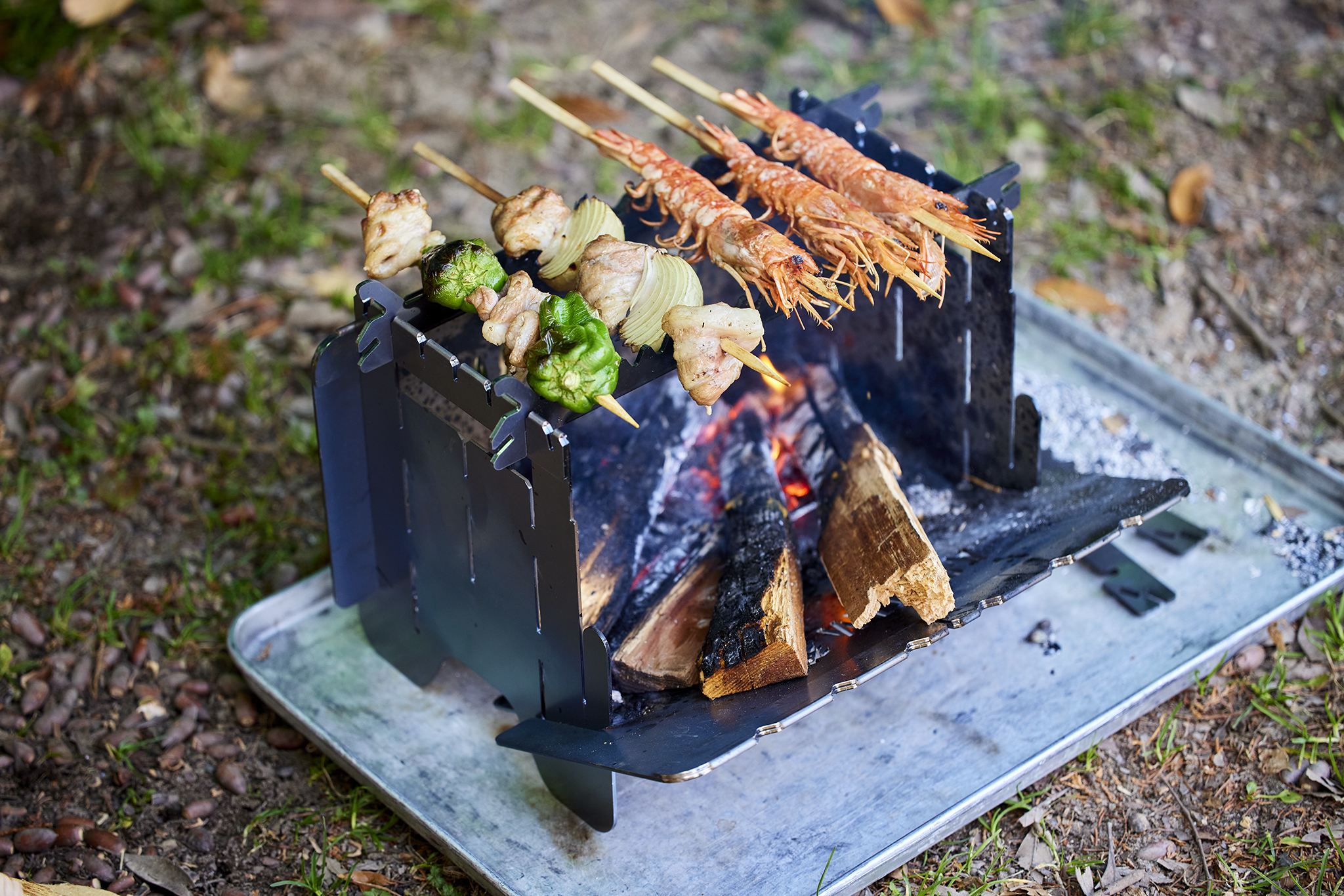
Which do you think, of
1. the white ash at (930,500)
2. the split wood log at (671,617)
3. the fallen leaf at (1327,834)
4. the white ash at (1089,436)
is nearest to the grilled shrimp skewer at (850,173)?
the white ash at (930,500)

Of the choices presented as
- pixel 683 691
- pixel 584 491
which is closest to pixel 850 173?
pixel 584 491

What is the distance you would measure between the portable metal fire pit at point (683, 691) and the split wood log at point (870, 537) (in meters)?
0.09

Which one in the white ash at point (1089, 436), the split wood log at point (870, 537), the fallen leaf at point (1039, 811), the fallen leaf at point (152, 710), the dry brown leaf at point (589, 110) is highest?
the split wood log at point (870, 537)

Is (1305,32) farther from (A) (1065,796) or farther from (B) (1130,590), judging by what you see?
(A) (1065,796)

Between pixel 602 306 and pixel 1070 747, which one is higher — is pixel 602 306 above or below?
above

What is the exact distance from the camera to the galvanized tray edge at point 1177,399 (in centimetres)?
418

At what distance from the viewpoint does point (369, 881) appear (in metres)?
3.36

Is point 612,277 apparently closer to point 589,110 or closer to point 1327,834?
point 1327,834

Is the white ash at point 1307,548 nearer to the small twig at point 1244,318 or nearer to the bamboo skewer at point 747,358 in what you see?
the small twig at point 1244,318

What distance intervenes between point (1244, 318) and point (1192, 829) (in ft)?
8.10

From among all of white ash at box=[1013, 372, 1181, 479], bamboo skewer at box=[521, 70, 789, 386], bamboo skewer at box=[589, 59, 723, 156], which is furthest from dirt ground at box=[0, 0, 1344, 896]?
bamboo skewer at box=[589, 59, 723, 156]

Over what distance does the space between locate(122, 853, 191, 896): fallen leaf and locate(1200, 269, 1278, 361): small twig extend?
4.35 m

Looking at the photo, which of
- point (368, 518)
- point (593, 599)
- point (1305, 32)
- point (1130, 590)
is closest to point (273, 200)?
point (368, 518)

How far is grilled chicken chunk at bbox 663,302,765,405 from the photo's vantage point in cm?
287
